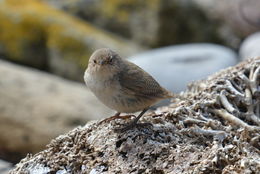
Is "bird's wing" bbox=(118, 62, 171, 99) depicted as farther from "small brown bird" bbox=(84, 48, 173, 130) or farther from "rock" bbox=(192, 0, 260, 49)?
"rock" bbox=(192, 0, 260, 49)

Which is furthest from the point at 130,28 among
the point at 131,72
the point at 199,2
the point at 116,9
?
the point at 131,72

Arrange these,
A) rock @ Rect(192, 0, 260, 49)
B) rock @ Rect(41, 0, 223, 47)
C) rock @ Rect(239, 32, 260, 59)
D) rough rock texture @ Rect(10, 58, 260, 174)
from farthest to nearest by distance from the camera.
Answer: rock @ Rect(41, 0, 223, 47) → rock @ Rect(192, 0, 260, 49) → rock @ Rect(239, 32, 260, 59) → rough rock texture @ Rect(10, 58, 260, 174)

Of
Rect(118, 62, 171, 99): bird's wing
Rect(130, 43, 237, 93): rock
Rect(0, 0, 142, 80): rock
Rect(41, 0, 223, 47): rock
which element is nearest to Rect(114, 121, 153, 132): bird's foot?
Rect(118, 62, 171, 99): bird's wing

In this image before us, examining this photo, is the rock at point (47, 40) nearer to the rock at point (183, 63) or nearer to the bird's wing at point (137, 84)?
the rock at point (183, 63)

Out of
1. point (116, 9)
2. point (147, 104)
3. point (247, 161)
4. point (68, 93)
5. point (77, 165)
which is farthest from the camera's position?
point (116, 9)

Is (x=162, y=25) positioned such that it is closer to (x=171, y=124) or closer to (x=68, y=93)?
(x=68, y=93)

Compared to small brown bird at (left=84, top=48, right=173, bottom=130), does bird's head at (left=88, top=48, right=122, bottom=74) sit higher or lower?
higher
